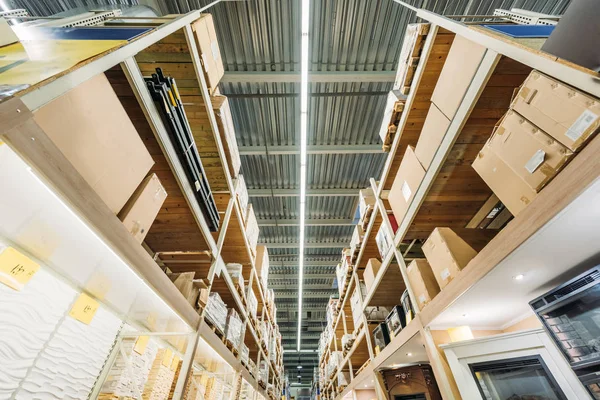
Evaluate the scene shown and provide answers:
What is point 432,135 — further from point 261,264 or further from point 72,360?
point 261,264

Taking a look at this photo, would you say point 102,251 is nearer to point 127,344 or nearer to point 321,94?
point 127,344

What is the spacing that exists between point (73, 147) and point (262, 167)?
239 inches

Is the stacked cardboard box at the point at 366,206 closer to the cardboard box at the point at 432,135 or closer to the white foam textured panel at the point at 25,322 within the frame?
the cardboard box at the point at 432,135

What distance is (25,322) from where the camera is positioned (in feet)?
4.62

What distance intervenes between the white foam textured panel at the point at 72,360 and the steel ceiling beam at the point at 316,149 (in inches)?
198

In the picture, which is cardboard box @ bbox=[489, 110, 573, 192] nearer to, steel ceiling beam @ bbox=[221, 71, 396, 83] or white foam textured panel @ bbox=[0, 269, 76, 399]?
white foam textured panel @ bbox=[0, 269, 76, 399]

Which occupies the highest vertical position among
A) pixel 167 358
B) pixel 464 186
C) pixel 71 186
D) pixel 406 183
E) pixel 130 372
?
pixel 406 183

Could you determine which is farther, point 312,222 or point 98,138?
point 312,222

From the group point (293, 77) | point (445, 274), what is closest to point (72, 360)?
point (445, 274)

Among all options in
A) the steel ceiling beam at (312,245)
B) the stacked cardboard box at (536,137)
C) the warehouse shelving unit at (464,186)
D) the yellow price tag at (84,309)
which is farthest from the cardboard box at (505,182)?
the steel ceiling beam at (312,245)

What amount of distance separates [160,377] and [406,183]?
10.7 feet

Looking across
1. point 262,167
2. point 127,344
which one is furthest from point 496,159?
point 262,167

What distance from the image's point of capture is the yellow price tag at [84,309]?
5.70 feet

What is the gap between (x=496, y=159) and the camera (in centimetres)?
170
